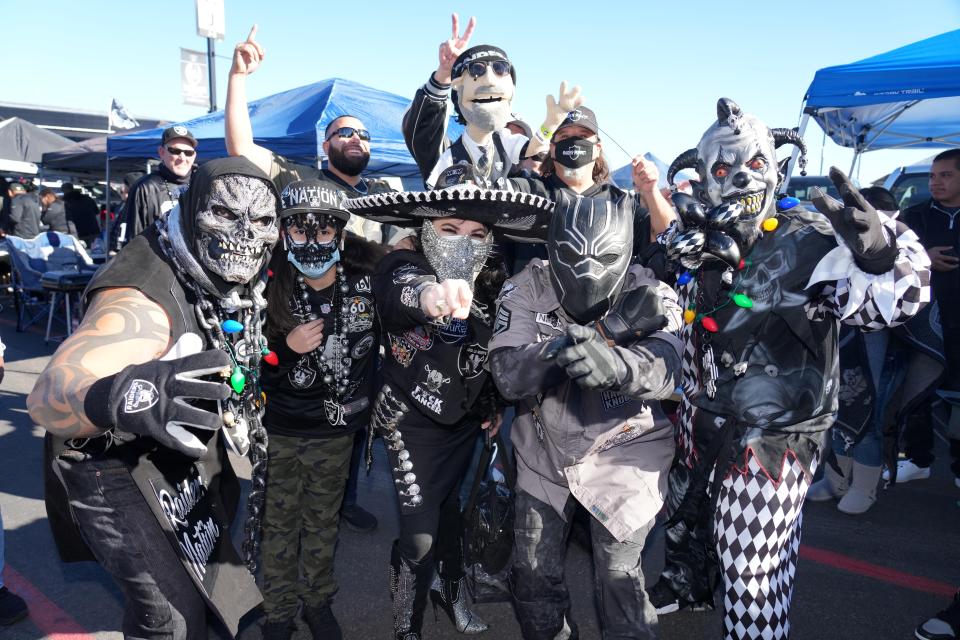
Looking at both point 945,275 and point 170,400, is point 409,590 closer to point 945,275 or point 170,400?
point 170,400

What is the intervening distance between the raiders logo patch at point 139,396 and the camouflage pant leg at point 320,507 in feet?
4.18

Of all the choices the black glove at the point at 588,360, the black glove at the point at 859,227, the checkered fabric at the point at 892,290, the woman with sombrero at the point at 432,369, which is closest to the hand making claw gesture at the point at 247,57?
the woman with sombrero at the point at 432,369

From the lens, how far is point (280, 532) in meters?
2.99

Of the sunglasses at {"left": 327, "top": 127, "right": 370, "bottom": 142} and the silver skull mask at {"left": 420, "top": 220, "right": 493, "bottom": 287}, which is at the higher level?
the sunglasses at {"left": 327, "top": 127, "right": 370, "bottom": 142}

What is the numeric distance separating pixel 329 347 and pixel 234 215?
30.4 inches

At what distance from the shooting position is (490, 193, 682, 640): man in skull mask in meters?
2.24

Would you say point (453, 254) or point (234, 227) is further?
point (453, 254)

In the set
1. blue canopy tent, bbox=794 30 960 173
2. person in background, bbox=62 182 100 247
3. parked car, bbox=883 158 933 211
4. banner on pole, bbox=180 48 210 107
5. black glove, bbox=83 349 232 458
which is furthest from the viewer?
person in background, bbox=62 182 100 247

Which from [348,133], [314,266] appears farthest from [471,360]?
[348,133]

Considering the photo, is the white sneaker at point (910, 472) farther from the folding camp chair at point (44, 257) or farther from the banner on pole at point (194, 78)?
the banner on pole at point (194, 78)

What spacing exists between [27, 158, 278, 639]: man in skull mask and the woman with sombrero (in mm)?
555

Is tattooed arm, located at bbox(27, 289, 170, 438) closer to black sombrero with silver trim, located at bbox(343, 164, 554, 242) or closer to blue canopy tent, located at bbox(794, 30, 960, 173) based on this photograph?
black sombrero with silver trim, located at bbox(343, 164, 554, 242)

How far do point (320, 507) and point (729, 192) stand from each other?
234cm

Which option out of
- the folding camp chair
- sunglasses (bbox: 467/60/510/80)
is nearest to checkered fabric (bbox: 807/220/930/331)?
sunglasses (bbox: 467/60/510/80)
